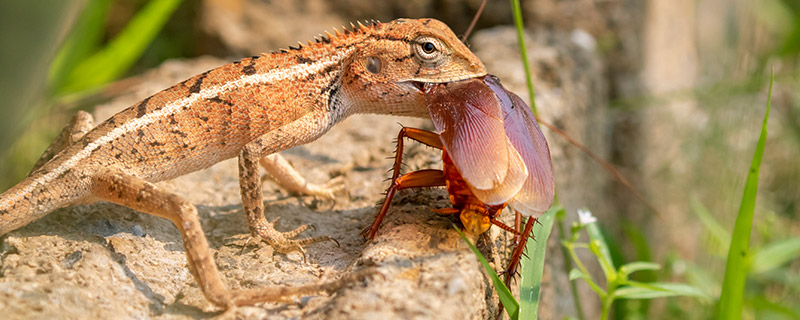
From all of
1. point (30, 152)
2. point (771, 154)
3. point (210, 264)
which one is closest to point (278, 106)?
point (210, 264)

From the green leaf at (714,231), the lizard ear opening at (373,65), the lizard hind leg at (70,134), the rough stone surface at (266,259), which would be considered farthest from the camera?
the green leaf at (714,231)

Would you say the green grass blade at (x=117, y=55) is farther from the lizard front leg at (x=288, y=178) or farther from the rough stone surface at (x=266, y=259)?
the lizard front leg at (x=288, y=178)

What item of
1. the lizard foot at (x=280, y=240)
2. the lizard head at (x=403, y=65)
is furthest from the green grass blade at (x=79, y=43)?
the lizard head at (x=403, y=65)

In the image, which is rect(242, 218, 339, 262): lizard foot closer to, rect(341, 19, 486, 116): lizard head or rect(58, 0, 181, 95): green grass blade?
rect(341, 19, 486, 116): lizard head

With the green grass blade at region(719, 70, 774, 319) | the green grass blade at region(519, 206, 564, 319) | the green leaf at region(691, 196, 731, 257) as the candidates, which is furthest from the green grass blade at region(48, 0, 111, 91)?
the green leaf at region(691, 196, 731, 257)

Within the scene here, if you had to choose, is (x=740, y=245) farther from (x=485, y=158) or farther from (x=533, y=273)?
(x=485, y=158)

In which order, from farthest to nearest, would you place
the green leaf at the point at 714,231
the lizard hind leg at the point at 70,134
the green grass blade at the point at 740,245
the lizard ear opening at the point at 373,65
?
1. the green leaf at the point at 714,231
2. the lizard hind leg at the point at 70,134
3. the lizard ear opening at the point at 373,65
4. the green grass blade at the point at 740,245


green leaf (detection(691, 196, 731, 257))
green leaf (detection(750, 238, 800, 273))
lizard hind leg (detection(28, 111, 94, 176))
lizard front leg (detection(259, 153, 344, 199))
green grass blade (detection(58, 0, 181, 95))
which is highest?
green grass blade (detection(58, 0, 181, 95))
